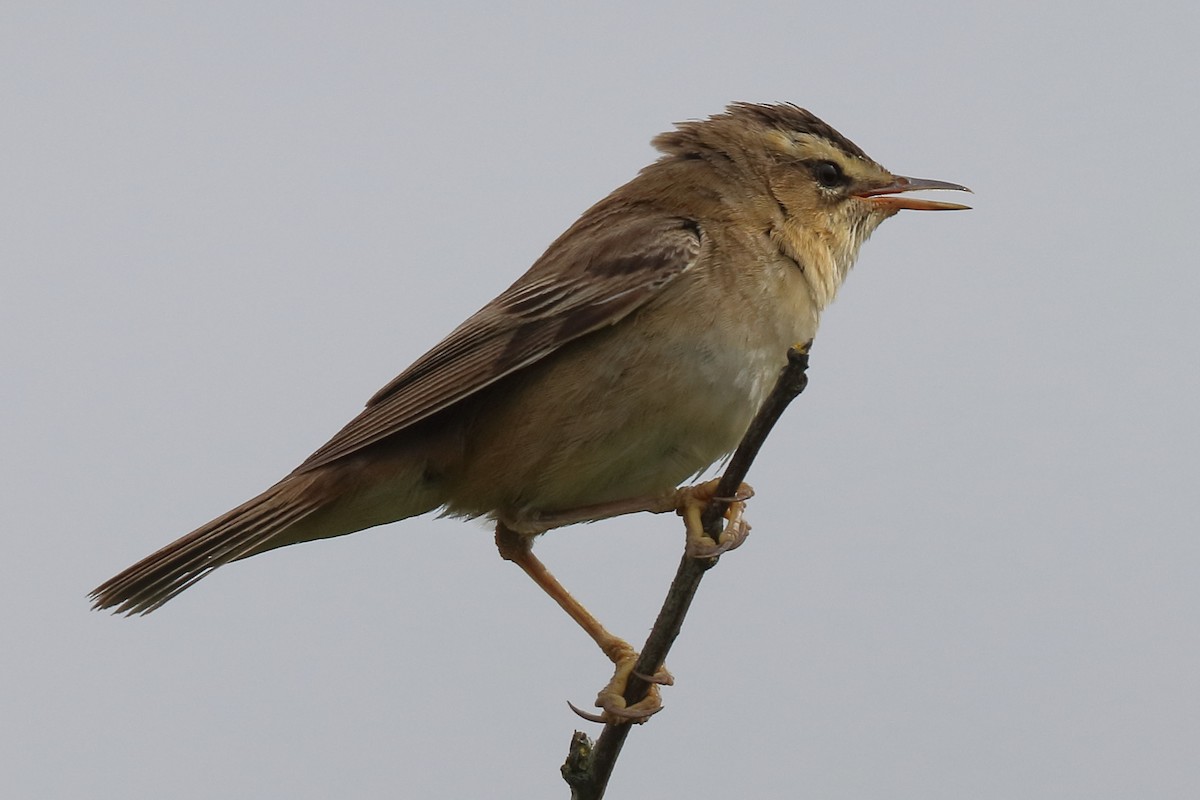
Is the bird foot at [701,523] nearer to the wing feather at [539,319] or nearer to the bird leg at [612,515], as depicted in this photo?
the bird leg at [612,515]

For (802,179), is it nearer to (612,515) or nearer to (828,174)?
(828,174)

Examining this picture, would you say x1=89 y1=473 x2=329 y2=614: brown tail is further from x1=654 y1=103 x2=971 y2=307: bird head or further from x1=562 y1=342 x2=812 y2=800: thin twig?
x1=654 y1=103 x2=971 y2=307: bird head

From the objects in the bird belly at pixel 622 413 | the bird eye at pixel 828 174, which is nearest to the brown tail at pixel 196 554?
the bird belly at pixel 622 413

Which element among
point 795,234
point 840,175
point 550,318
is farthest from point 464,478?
point 840,175

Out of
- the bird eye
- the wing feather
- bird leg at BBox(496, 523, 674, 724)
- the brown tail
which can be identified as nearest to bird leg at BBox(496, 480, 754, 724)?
bird leg at BBox(496, 523, 674, 724)

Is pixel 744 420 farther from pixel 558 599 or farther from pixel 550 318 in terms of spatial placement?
pixel 558 599

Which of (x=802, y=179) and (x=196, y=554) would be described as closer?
(x=196, y=554)

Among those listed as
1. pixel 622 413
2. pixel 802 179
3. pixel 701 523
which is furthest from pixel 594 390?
pixel 802 179
